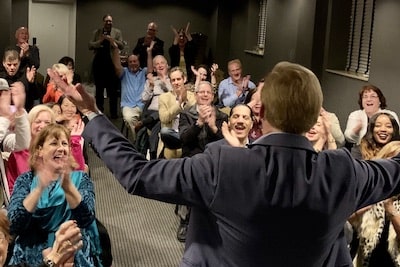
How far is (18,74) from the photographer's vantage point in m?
6.05

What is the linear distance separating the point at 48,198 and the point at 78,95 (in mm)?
1351

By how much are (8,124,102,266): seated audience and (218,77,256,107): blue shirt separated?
3.39 metres

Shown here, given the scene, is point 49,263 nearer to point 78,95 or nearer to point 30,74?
point 78,95

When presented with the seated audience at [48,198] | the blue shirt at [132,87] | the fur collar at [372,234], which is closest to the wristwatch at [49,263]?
the seated audience at [48,198]

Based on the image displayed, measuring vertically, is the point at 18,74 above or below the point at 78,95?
below

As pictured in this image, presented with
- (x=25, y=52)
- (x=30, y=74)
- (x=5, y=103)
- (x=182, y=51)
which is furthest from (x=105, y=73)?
(x=5, y=103)

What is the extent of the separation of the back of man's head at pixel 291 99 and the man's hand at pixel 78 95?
41 cm

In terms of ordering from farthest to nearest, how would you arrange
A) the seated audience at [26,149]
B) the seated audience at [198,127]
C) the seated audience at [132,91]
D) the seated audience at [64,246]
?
1. the seated audience at [132,91]
2. the seated audience at [198,127]
3. the seated audience at [26,149]
4. the seated audience at [64,246]

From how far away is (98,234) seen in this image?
292cm

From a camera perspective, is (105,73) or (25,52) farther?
(105,73)

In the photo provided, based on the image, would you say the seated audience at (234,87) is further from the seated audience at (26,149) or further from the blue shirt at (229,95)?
the seated audience at (26,149)

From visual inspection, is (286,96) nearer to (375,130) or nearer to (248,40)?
(375,130)

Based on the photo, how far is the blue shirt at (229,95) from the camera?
605 centimetres

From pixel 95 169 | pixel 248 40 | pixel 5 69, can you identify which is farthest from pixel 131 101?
pixel 248 40
